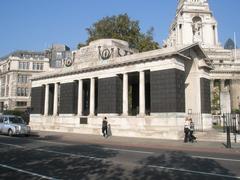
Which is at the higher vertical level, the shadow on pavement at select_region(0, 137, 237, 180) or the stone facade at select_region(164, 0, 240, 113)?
the stone facade at select_region(164, 0, 240, 113)

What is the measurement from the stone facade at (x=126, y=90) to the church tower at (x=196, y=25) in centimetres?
5500

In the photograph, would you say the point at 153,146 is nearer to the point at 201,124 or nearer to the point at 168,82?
the point at 168,82

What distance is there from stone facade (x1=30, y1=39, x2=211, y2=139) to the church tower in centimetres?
5500

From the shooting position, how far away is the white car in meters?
25.9

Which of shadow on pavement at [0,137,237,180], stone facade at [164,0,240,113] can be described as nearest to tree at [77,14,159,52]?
stone facade at [164,0,240,113]

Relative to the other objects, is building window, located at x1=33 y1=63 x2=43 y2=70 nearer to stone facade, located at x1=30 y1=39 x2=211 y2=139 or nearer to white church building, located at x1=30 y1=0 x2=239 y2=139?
white church building, located at x1=30 y1=0 x2=239 y2=139

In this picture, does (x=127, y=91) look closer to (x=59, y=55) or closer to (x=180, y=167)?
(x=180, y=167)

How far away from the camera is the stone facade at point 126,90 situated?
2408cm

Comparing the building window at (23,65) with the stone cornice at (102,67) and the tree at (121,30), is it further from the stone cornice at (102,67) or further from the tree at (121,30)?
the stone cornice at (102,67)

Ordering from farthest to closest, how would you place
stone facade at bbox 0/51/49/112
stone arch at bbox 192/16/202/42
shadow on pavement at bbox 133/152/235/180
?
stone arch at bbox 192/16/202/42
stone facade at bbox 0/51/49/112
shadow on pavement at bbox 133/152/235/180

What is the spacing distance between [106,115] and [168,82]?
25.8ft

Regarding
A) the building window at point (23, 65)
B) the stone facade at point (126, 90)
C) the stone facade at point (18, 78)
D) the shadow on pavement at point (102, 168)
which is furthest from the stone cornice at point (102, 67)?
the building window at point (23, 65)

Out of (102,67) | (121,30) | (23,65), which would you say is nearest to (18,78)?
(23,65)

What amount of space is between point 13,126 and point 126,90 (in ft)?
37.2
